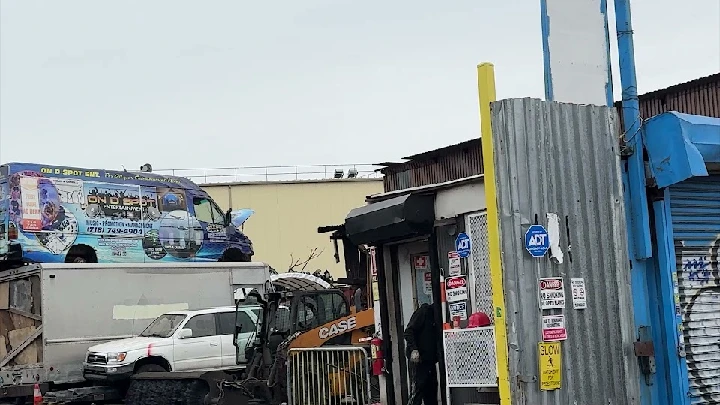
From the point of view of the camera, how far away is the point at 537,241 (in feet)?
25.0

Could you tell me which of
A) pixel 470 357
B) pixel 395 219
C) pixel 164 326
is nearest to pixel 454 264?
pixel 395 219

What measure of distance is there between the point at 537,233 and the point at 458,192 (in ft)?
6.88

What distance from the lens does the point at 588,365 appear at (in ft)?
25.8

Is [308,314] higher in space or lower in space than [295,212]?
lower

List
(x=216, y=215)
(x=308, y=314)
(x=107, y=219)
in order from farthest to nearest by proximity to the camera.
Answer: (x=216, y=215), (x=107, y=219), (x=308, y=314)

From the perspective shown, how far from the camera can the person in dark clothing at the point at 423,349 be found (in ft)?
33.2

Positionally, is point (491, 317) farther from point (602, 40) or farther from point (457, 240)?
point (602, 40)

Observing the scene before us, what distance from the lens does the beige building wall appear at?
39969mm

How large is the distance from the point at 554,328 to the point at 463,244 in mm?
2077

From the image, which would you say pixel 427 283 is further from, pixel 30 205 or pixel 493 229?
pixel 30 205

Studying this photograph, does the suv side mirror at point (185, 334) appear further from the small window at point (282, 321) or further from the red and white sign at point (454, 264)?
the red and white sign at point (454, 264)

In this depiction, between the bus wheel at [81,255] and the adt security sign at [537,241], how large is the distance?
14.0 meters

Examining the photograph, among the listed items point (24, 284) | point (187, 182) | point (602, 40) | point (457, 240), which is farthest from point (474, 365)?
point (187, 182)

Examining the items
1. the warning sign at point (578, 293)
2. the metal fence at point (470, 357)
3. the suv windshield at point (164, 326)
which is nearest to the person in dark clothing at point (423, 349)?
the metal fence at point (470, 357)
